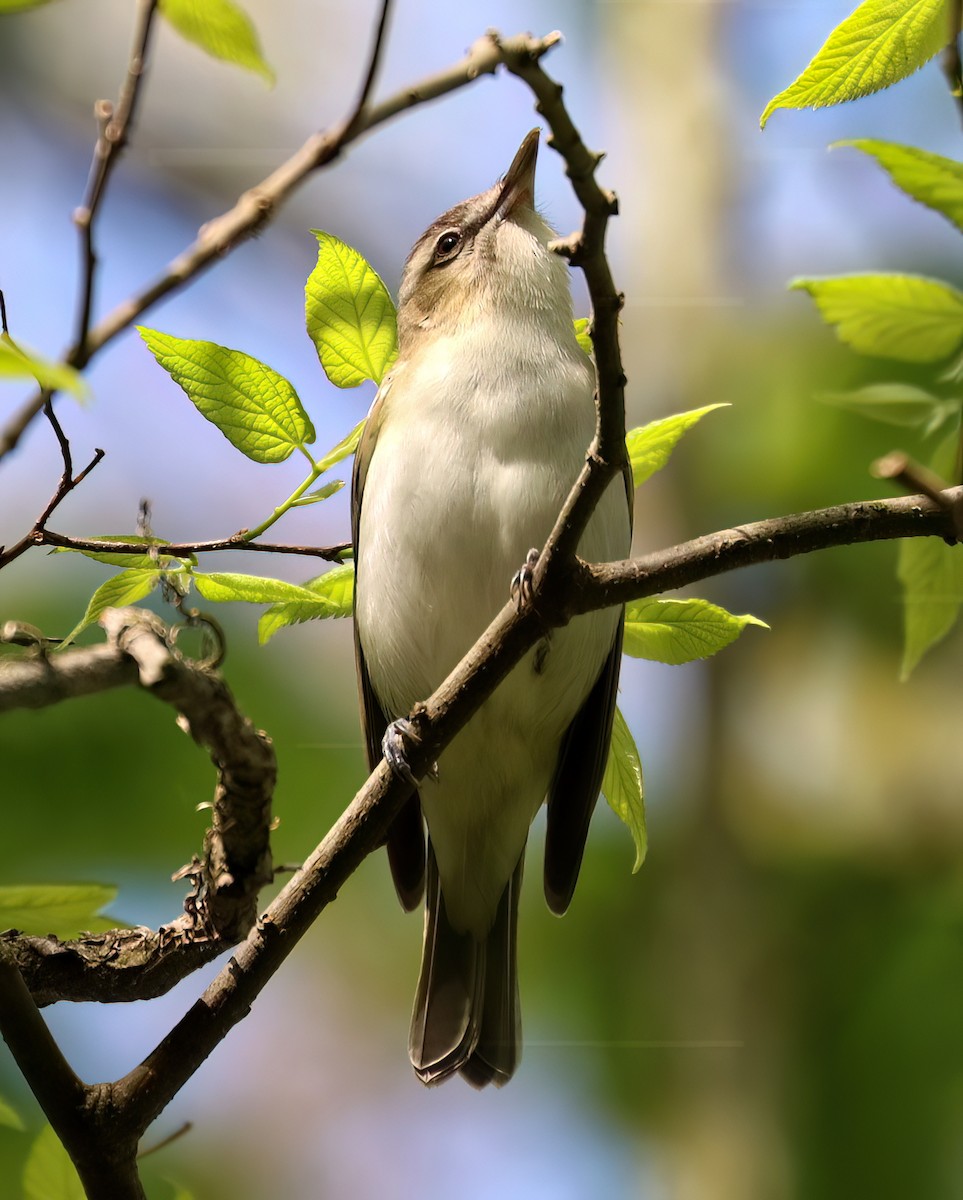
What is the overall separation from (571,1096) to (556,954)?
0.62 meters

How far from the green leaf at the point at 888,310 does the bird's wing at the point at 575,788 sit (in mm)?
1297

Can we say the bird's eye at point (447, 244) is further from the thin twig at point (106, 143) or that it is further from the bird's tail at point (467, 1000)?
the thin twig at point (106, 143)

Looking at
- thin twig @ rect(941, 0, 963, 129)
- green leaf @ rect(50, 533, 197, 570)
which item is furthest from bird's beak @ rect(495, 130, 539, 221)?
thin twig @ rect(941, 0, 963, 129)

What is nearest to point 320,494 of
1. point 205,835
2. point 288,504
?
point 288,504

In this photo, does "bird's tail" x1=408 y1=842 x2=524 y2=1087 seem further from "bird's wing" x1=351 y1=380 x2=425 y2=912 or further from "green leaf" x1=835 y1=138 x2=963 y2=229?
"green leaf" x1=835 y1=138 x2=963 y2=229

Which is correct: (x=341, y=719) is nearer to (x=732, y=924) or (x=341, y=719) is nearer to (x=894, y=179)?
(x=732, y=924)

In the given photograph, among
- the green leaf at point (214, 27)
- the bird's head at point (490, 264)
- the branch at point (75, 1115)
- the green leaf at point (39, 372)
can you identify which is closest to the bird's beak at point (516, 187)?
the bird's head at point (490, 264)

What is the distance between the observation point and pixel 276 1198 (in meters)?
4.77

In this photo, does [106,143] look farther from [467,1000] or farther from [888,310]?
[467,1000]

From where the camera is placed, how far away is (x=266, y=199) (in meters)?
0.71

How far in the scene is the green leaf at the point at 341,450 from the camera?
1406mm

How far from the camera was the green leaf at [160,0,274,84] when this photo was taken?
2.71ft

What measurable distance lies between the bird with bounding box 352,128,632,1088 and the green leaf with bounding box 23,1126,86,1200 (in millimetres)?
1005

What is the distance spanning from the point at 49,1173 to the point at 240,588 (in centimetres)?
69
